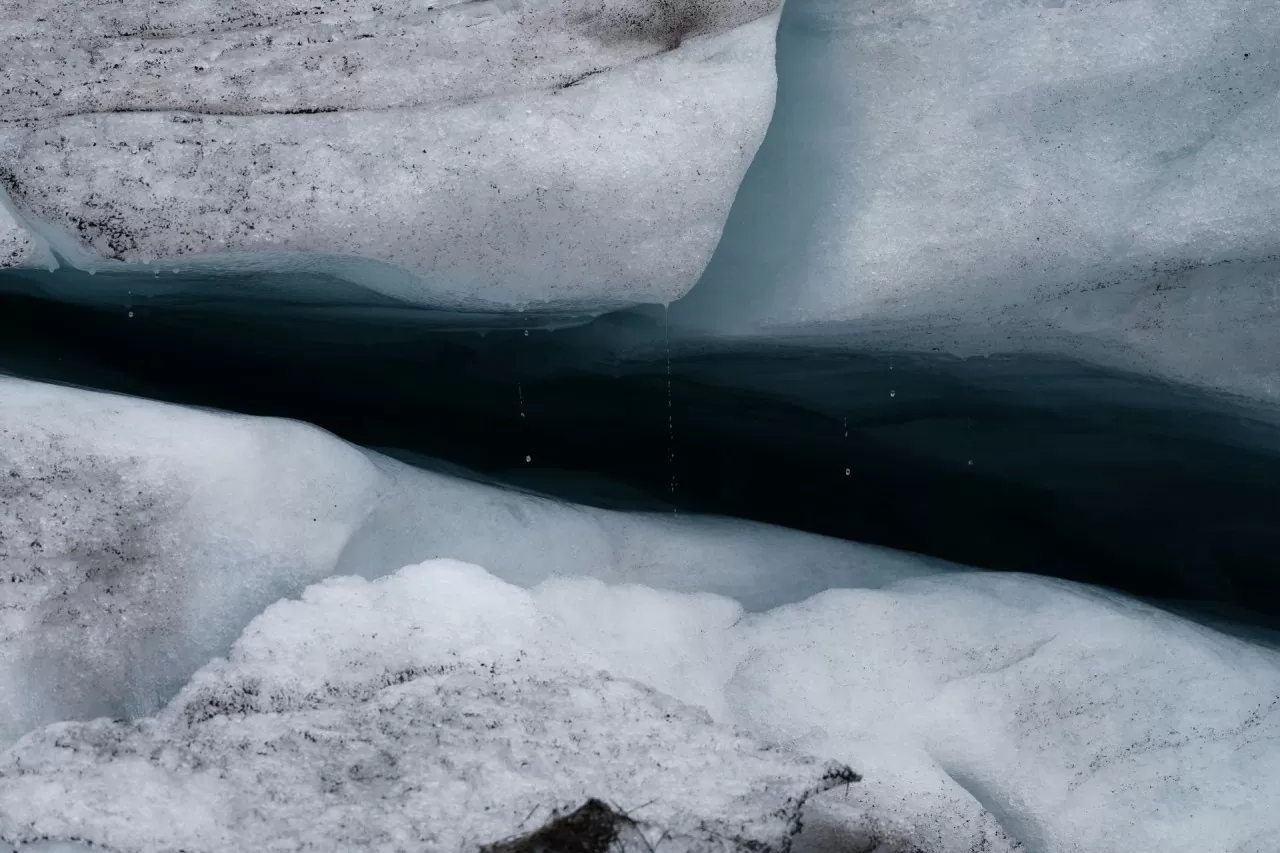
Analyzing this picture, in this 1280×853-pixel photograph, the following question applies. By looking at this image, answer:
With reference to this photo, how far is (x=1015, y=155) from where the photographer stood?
1600mm

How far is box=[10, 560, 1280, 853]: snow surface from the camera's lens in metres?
1.30

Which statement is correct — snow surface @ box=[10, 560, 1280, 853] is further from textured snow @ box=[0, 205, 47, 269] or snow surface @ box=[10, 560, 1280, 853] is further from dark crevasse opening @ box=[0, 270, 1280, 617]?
textured snow @ box=[0, 205, 47, 269]

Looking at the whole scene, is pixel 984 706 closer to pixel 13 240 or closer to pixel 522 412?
pixel 522 412

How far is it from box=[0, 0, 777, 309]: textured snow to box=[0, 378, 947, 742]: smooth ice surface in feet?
0.86

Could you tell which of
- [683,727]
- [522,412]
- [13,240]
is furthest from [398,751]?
[13,240]

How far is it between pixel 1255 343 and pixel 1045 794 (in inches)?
30.8

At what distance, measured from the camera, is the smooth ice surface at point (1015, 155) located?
5.20 ft

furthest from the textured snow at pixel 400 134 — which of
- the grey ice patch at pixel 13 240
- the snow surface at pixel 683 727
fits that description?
the snow surface at pixel 683 727

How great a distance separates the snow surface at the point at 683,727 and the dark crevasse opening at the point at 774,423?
27cm

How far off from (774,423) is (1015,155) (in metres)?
0.58

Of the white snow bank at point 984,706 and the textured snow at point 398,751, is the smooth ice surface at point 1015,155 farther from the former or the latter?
the textured snow at point 398,751

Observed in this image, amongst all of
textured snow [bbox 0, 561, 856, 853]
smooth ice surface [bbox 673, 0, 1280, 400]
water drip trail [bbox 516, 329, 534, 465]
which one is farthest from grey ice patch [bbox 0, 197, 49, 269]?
smooth ice surface [bbox 673, 0, 1280, 400]

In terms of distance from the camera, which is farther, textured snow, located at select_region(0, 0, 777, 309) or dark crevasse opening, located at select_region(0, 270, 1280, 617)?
dark crevasse opening, located at select_region(0, 270, 1280, 617)

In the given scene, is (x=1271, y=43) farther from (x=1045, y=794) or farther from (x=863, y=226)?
(x=1045, y=794)
